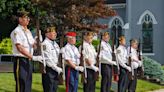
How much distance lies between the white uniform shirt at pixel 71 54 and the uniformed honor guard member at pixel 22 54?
135 cm

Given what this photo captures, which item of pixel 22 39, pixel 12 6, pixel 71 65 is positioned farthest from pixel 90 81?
pixel 12 6

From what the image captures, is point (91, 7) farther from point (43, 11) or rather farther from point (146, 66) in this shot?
point (146, 66)

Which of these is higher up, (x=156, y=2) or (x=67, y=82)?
(x=156, y=2)

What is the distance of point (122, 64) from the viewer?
12.6m

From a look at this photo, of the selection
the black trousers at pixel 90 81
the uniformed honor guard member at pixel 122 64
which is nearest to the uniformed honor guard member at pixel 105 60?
the black trousers at pixel 90 81

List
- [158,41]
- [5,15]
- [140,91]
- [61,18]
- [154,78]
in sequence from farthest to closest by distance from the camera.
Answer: [158,41], [5,15], [61,18], [154,78], [140,91]

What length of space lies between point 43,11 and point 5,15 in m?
5.49

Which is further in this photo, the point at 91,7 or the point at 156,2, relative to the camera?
the point at 156,2

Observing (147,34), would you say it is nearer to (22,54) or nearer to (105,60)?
(105,60)

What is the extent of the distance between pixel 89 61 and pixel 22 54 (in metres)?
2.37

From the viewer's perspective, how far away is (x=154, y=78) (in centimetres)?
1881

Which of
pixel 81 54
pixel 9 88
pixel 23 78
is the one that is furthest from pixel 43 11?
pixel 23 78

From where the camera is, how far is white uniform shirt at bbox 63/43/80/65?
10.4m

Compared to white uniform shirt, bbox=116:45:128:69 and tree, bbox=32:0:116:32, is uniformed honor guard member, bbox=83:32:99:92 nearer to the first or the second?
white uniform shirt, bbox=116:45:128:69
